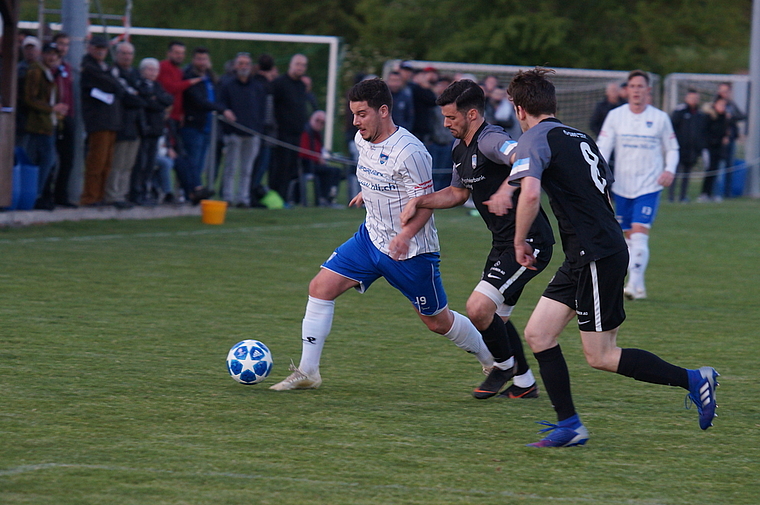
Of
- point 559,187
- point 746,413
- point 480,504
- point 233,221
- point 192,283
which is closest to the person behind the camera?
point 480,504

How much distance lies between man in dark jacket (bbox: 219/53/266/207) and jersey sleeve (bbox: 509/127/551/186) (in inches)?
441

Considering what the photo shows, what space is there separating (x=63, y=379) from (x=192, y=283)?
3749 mm

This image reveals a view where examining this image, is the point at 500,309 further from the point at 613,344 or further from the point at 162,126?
the point at 162,126

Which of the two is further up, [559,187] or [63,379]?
[559,187]

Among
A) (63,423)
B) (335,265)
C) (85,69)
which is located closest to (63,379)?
(63,423)

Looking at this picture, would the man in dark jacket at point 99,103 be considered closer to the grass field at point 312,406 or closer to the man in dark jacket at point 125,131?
the man in dark jacket at point 125,131

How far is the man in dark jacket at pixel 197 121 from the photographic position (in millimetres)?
14844

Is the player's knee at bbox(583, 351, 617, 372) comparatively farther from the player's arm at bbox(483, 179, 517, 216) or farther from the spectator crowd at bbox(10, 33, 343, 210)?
the spectator crowd at bbox(10, 33, 343, 210)

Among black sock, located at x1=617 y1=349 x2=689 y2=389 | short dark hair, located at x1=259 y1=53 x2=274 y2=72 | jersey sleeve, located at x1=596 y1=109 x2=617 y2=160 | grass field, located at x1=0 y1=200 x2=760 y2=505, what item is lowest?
grass field, located at x1=0 y1=200 x2=760 y2=505

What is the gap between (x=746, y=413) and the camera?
5.59 metres

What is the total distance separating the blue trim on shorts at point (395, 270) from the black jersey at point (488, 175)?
37 centimetres

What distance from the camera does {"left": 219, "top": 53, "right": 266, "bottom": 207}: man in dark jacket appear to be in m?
15.7

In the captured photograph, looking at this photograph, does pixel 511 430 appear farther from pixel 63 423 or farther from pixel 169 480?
pixel 63 423

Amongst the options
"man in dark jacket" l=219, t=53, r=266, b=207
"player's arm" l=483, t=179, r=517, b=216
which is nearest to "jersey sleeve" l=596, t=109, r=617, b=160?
"player's arm" l=483, t=179, r=517, b=216
